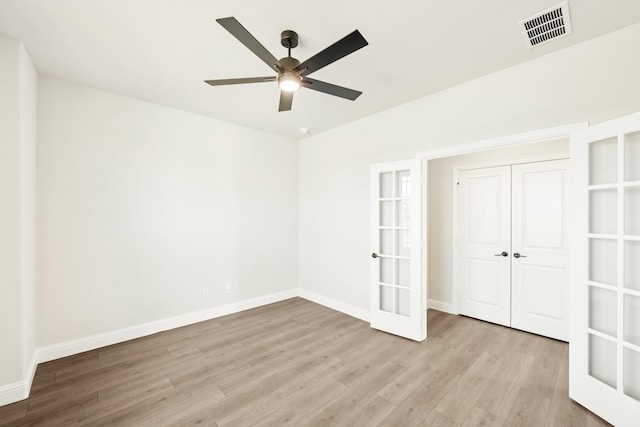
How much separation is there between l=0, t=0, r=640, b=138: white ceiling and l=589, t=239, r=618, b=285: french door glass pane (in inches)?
62.9

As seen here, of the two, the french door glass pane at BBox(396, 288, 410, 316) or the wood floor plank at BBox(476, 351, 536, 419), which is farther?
the french door glass pane at BBox(396, 288, 410, 316)

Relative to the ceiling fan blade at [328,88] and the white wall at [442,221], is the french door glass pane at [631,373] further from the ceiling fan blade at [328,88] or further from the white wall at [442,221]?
the ceiling fan blade at [328,88]

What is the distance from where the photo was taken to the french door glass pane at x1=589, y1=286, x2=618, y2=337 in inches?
78.4

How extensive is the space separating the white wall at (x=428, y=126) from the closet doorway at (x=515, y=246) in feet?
4.42

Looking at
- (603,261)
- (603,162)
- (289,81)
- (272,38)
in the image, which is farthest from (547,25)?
(272,38)

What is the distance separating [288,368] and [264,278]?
202 centimetres

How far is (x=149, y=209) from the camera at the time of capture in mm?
3418

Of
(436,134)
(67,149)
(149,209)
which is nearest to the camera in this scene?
(67,149)

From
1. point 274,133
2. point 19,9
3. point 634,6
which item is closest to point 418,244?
point 634,6

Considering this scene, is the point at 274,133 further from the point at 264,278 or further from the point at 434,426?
the point at 434,426

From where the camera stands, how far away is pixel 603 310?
2.04m

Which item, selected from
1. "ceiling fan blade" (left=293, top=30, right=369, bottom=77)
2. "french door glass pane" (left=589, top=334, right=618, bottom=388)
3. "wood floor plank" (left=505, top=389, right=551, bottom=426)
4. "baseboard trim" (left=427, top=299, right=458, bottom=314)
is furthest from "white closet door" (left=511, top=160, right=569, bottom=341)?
"ceiling fan blade" (left=293, top=30, right=369, bottom=77)

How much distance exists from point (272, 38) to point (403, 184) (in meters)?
2.21

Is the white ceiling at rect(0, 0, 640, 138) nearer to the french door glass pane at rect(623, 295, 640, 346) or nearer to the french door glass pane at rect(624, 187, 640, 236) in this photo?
the french door glass pane at rect(624, 187, 640, 236)
